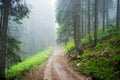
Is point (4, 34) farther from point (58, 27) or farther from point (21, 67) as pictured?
point (58, 27)

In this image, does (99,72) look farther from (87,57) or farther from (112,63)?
(87,57)

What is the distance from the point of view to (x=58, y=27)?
188 feet

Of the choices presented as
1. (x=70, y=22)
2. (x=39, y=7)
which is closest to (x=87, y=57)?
(x=70, y=22)

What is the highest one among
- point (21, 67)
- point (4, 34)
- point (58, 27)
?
point (4, 34)

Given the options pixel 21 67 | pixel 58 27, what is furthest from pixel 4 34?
pixel 58 27

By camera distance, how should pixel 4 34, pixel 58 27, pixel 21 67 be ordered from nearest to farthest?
1. pixel 4 34
2. pixel 21 67
3. pixel 58 27

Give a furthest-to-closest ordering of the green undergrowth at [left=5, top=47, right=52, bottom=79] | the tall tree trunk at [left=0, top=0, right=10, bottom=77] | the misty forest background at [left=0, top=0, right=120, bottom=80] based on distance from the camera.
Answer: the green undergrowth at [left=5, top=47, right=52, bottom=79] < the misty forest background at [left=0, top=0, right=120, bottom=80] < the tall tree trunk at [left=0, top=0, right=10, bottom=77]

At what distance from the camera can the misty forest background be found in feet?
47.8

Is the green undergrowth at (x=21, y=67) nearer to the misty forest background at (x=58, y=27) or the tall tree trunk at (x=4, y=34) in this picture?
the misty forest background at (x=58, y=27)

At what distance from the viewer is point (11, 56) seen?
14648 mm

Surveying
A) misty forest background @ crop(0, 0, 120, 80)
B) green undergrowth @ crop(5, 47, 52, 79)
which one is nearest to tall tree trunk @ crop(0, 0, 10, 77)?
misty forest background @ crop(0, 0, 120, 80)

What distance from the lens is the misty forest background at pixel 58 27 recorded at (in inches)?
573

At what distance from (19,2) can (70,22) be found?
1444cm

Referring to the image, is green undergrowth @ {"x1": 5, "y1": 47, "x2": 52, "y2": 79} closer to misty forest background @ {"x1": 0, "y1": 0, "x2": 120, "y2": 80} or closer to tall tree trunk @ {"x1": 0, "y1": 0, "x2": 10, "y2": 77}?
misty forest background @ {"x1": 0, "y1": 0, "x2": 120, "y2": 80}
